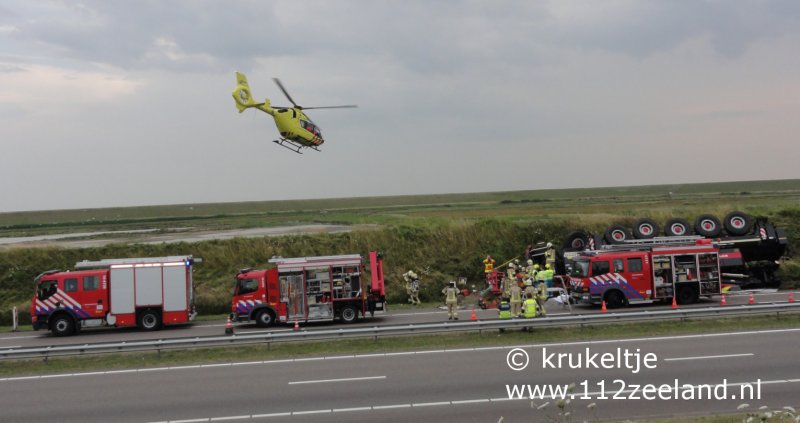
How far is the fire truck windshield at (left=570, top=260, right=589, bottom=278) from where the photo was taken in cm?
2371

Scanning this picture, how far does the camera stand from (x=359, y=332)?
17844 millimetres

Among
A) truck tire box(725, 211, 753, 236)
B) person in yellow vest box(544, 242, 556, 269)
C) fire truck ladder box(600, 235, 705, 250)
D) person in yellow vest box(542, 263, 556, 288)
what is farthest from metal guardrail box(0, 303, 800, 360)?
truck tire box(725, 211, 753, 236)

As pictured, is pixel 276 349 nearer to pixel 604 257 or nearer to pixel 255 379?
pixel 255 379

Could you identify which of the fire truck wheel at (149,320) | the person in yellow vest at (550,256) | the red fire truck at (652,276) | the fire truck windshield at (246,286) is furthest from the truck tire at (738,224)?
the fire truck wheel at (149,320)

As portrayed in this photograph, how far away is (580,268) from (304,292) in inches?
379

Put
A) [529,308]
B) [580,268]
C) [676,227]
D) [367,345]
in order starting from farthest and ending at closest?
[676,227]
[580,268]
[529,308]
[367,345]

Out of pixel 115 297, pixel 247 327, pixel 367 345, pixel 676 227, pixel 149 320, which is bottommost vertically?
pixel 367 345

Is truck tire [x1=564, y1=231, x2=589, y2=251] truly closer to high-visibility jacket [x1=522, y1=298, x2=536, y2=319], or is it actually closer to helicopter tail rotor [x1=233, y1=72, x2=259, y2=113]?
high-visibility jacket [x1=522, y1=298, x2=536, y2=319]

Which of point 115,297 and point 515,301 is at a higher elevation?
point 115,297

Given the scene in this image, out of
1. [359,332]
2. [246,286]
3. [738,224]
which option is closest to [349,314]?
[246,286]

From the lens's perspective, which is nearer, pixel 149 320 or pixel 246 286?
pixel 246 286

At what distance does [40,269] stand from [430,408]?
82.8 feet

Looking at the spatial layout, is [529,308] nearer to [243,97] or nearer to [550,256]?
[550,256]

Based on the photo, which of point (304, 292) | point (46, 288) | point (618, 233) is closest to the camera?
point (304, 292)
